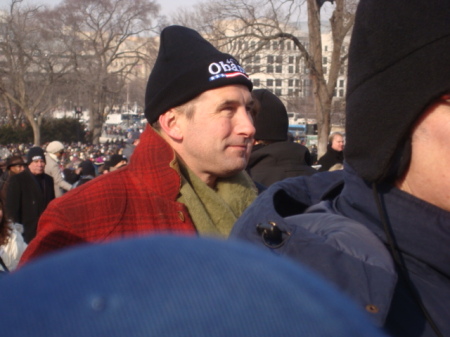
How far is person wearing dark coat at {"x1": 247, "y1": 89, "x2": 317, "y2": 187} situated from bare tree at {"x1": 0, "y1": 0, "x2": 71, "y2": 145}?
1322 inches

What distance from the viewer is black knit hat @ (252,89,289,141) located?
15.1 feet

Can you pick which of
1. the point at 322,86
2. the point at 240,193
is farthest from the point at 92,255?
the point at 322,86

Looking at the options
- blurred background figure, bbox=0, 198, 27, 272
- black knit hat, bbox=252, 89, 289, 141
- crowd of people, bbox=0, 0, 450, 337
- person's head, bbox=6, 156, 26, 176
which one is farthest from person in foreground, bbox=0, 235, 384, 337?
person's head, bbox=6, 156, 26, 176

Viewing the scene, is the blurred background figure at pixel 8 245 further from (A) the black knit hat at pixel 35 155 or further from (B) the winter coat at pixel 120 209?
(A) the black knit hat at pixel 35 155

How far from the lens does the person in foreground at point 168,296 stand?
0.55m

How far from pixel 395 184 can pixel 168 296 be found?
101cm

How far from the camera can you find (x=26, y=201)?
882cm

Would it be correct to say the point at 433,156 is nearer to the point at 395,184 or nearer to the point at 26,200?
the point at 395,184

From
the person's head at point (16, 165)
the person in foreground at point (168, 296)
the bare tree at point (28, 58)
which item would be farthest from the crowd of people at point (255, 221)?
the bare tree at point (28, 58)

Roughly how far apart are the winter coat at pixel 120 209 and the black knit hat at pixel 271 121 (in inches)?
82.7

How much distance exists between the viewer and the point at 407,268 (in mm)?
1355

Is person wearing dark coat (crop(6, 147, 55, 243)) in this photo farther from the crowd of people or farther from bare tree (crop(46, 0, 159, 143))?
bare tree (crop(46, 0, 159, 143))

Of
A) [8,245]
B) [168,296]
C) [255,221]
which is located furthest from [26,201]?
[168,296]

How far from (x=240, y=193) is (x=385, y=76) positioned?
4.98ft
